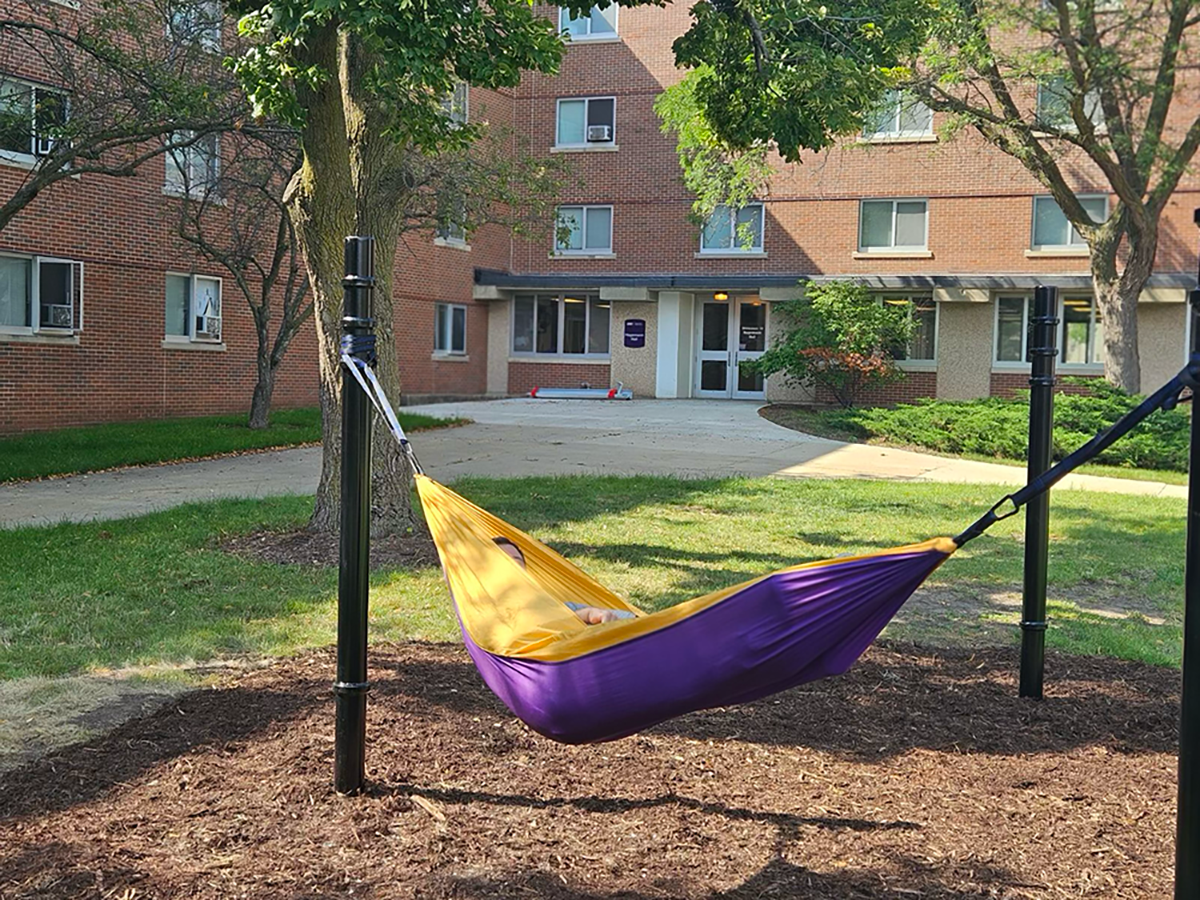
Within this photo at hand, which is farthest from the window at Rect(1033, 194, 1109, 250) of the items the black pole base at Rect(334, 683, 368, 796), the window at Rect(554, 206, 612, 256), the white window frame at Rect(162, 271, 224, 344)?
the black pole base at Rect(334, 683, 368, 796)

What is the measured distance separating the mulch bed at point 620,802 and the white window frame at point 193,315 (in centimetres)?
1650

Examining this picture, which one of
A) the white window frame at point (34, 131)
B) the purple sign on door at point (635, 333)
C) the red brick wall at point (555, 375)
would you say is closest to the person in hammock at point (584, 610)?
the white window frame at point (34, 131)

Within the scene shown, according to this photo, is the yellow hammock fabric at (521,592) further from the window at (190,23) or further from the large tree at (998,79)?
the window at (190,23)

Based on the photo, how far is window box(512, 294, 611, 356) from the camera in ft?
99.2

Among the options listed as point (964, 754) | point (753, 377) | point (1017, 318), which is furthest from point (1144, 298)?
point (964, 754)

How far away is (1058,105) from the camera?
22625mm

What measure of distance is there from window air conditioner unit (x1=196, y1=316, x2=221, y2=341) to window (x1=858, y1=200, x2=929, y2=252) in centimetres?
1418

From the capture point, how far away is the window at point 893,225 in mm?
26938

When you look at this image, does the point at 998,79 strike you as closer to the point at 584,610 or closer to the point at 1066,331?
the point at 1066,331

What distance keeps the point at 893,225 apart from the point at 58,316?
1742 centimetres

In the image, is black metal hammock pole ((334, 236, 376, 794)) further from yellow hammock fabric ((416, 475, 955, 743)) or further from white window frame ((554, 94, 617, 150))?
white window frame ((554, 94, 617, 150))

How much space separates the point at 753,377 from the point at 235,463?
16.6 metres

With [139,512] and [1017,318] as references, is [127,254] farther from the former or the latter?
[1017,318]

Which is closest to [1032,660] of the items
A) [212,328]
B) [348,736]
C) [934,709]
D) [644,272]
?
[934,709]
